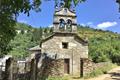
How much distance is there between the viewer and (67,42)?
42.2 m

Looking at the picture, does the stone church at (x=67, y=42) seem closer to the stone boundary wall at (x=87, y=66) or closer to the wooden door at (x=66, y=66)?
the wooden door at (x=66, y=66)

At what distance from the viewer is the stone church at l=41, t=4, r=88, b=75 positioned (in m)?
40.1

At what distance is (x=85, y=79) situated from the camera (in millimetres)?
28375

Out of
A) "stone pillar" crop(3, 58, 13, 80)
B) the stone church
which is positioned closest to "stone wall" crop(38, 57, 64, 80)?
the stone church

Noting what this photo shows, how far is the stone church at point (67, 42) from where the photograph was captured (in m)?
40.1

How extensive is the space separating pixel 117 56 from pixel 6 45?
2610cm

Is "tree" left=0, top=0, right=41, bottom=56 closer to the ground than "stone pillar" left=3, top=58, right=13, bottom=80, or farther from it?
farther from it

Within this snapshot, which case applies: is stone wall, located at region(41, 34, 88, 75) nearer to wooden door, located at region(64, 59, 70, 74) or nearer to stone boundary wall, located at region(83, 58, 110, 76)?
wooden door, located at region(64, 59, 70, 74)

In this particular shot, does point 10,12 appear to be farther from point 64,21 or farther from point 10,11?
point 64,21

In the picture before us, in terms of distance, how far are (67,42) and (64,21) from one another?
324 cm

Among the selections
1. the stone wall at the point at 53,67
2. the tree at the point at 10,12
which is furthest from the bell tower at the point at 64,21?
the tree at the point at 10,12

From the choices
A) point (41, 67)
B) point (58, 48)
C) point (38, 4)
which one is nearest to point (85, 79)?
point (41, 67)

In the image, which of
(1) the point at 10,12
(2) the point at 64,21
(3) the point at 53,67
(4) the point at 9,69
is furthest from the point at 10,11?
(2) the point at 64,21

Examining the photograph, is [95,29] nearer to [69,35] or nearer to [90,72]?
[69,35]
